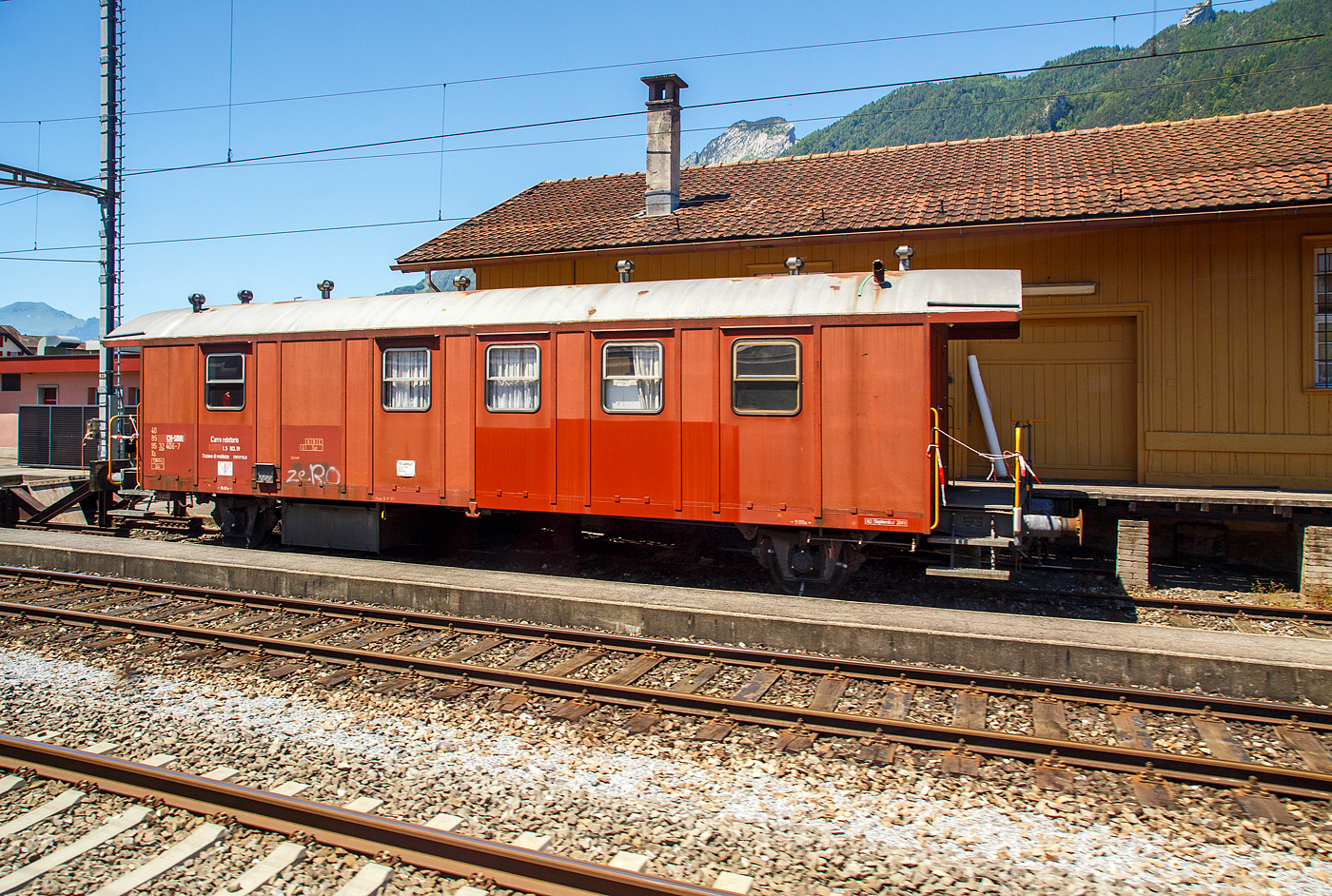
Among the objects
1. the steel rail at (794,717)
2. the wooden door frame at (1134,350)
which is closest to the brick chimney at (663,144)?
the wooden door frame at (1134,350)

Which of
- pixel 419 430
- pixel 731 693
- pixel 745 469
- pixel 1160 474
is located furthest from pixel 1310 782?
pixel 419 430

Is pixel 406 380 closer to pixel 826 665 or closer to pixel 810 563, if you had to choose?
pixel 810 563

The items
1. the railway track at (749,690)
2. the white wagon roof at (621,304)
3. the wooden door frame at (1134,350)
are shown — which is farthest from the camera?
the wooden door frame at (1134,350)

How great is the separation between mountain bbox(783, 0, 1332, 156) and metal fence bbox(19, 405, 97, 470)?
36.9 meters

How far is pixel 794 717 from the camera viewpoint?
6.12m

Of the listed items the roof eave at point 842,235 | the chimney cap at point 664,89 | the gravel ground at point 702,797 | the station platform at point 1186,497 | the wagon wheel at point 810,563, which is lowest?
the gravel ground at point 702,797

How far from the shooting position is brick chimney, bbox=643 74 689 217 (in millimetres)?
16922

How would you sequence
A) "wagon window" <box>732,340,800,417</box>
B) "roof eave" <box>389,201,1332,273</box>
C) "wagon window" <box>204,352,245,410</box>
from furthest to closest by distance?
"wagon window" <box>204,352,245,410</box>, "roof eave" <box>389,201,1332,273</box>, "wagon window" <box>732,340,800,417</box>

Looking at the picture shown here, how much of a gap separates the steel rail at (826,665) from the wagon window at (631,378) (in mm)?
2768

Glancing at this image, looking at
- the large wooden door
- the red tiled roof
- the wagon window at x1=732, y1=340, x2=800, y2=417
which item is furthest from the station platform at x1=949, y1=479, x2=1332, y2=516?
the red tiled roof

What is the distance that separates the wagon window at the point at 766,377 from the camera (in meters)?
9.27

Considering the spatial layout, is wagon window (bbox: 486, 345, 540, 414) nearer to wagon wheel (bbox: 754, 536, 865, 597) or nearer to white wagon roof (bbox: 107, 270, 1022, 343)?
white wagon roof (bbox: 107, 270, 1022, 343)

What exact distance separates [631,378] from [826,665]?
13.9 ft

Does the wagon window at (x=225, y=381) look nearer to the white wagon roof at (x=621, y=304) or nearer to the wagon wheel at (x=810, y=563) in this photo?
the white wagon roof at (x=621, y=304)
